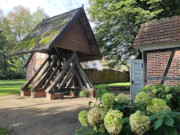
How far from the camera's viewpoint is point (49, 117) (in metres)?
5.79

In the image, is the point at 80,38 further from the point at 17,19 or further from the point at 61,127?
the point at 17,19

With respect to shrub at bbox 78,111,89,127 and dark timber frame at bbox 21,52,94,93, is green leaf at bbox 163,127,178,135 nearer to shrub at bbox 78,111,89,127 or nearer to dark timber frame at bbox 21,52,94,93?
shrub at bbox 78,111,89,127

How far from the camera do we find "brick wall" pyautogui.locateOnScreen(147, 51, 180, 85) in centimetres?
660

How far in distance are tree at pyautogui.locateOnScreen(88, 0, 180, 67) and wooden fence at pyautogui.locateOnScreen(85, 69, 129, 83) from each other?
10.2 meters

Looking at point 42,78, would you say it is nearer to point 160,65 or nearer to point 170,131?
point 160,65

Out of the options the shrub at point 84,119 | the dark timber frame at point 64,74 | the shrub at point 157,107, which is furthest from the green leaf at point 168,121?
the dark timber frame at point 64,74

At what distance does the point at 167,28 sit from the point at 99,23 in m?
10.2

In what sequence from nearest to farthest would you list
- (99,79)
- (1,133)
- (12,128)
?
(1,133), (12,128), (99,79)

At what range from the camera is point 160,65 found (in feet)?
22.8

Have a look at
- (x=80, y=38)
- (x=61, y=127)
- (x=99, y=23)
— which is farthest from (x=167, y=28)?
(x=99, y=23)

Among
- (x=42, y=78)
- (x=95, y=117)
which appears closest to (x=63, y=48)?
(x=42, y=78)

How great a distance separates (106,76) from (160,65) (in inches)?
901

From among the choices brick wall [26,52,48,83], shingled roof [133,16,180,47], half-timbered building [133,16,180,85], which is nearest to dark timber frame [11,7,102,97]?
half-timbered building [133,16,180,85]

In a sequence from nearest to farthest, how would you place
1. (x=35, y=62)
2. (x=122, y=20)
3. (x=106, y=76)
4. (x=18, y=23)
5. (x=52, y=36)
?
(x=52, y=36), (x=122, y=20), (x=35, y=62), (x=106, y=76), (x=18, y=23)
